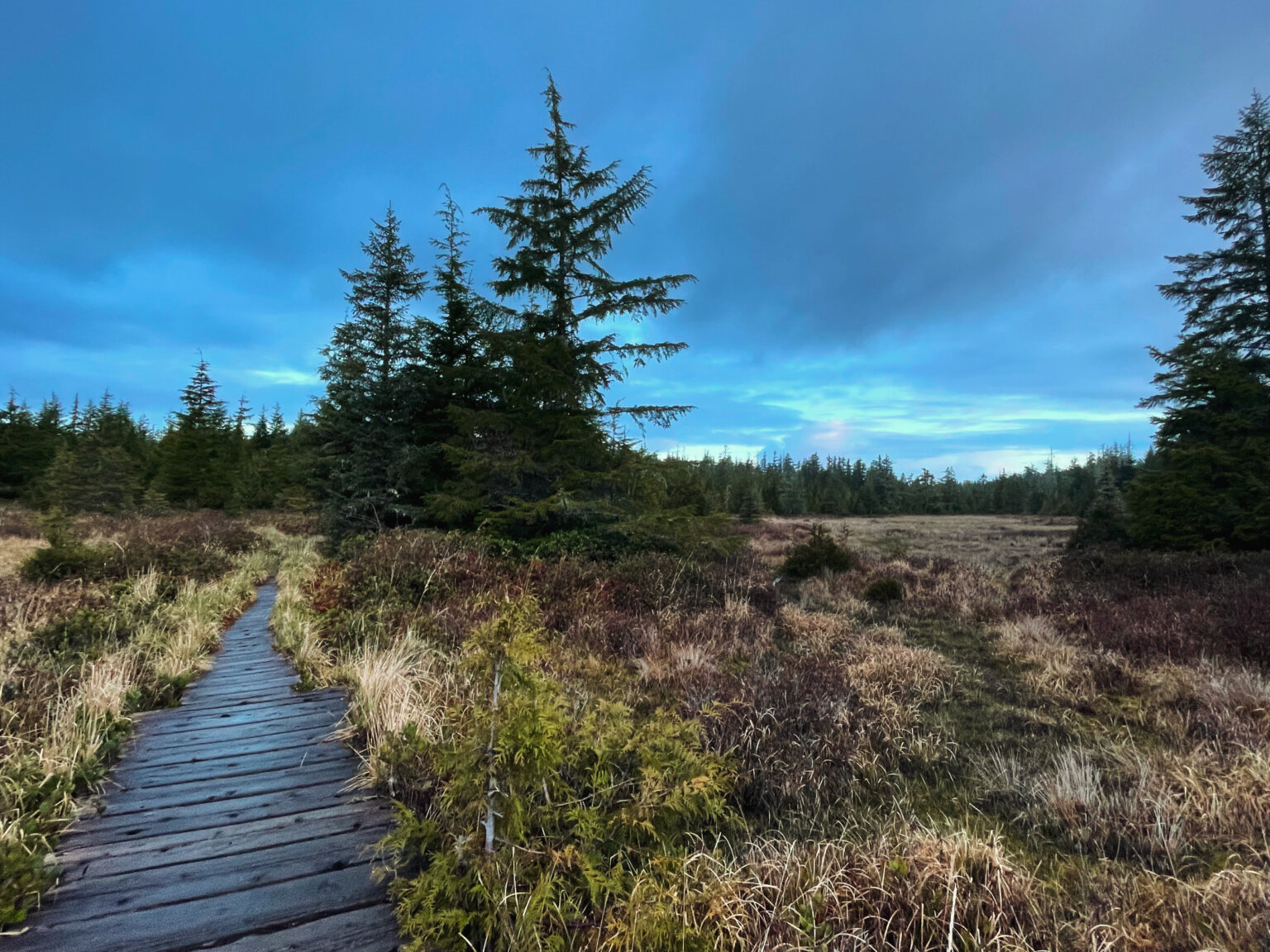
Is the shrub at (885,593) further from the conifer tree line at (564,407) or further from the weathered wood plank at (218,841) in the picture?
the weathered wood plank at (218,841)

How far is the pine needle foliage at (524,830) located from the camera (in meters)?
2.23

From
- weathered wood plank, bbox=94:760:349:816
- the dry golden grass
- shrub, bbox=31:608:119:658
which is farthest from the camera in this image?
the dry golden grass

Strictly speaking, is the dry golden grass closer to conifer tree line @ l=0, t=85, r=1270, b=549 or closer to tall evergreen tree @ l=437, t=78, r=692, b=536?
conifer tree line @ l=0, t=85, r=1270, b=549

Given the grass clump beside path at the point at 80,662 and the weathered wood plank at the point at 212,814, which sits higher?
the grass clump beside path at the point at 80,662

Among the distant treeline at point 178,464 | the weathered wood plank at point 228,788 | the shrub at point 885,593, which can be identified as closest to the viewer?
the weathered wood plank at point 228,788

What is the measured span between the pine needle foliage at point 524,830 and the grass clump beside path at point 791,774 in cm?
2

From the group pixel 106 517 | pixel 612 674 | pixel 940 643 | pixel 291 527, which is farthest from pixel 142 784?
pixel 106 517

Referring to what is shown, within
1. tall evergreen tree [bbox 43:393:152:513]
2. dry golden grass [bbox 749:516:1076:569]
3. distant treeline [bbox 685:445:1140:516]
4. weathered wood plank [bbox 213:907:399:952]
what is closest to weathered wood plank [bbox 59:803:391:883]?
weathered wood plank [bbox 213:907:399:952]

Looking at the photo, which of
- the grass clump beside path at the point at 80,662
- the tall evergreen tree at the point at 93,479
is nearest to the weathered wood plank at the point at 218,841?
the grass clump beside path at the point at 80,662

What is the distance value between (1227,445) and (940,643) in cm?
1319

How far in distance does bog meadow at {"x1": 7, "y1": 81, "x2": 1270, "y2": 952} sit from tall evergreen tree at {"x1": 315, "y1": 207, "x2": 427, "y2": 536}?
0.11m

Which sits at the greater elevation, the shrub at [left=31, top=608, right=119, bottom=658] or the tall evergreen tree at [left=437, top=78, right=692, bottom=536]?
the tall evergreen tree at [left=437, top=78, right=692, bottom=536]

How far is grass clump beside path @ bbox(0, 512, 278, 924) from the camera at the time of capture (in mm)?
2830

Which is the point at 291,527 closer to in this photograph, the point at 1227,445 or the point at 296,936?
the point at 296,936
